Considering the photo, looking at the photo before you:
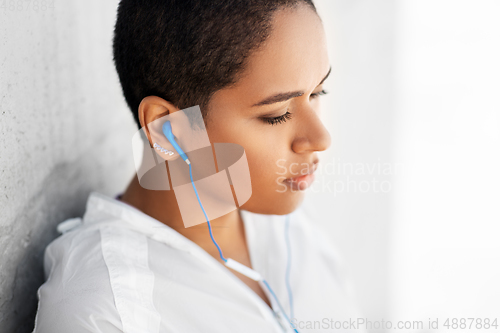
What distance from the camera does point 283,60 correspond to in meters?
0.73

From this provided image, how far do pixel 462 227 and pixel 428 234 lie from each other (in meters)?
0.17

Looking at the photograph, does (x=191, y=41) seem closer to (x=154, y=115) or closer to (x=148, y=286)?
(x=154, y=115)

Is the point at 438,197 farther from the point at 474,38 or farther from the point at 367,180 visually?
the point at 474,38

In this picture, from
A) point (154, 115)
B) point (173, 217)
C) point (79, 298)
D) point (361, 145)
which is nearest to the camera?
point (79, 298)

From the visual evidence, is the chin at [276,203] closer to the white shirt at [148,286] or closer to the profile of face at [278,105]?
the profile of face at [278,105]

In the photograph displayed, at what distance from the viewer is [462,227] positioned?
6.00 feet

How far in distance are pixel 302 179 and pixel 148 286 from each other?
1.31ft

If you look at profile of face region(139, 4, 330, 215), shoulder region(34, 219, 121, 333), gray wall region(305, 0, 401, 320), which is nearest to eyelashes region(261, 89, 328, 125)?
profile of face region(139, 4, 330, 215)

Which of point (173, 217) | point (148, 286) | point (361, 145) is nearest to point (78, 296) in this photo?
point (148, 286)

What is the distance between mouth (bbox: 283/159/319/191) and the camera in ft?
2.79

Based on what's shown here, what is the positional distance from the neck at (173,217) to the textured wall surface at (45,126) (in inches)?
7.1

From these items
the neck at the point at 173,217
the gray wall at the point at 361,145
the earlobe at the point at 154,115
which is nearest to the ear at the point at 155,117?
the earlobe at the point at 154,115

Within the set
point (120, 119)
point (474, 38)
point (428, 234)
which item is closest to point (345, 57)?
point (474, 38)

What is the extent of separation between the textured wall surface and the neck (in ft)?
0.59
